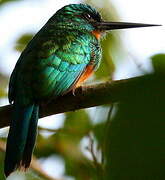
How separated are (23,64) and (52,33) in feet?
2.08

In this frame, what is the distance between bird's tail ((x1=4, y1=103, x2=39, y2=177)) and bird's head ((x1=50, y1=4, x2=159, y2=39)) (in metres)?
1.38

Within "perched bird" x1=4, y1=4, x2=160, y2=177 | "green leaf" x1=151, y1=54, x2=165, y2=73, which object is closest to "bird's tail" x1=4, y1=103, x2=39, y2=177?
"perched bird" x1=4, y1=4, x2=160, y2=177

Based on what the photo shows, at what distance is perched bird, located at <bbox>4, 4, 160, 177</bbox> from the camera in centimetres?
218

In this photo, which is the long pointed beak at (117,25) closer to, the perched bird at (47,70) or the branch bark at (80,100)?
the perched bird at (47,70)

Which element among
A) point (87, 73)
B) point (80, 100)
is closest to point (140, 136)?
point (80, 100)

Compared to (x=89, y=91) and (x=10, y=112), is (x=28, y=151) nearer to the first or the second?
(x=10, y=112)

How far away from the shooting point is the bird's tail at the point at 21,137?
2012 mm

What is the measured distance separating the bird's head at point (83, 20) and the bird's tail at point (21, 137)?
138 centimetres

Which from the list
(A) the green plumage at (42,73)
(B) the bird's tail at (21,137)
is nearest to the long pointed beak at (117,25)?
(A) the green plumage at (42,73)

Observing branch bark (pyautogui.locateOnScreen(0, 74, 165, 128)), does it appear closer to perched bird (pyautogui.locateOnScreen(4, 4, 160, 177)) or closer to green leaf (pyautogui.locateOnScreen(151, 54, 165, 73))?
perched bird (pyautogui.locateOnScreen(4, 4, 160, 177))

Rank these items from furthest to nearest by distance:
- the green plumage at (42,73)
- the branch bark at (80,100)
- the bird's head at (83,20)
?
the bird's head at (83,20)
the green plumage at (42,73)
the branch bark at (80,100)

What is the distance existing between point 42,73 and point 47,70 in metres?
0.06

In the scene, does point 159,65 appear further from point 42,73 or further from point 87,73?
point 87,73

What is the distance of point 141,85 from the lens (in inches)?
20.0
